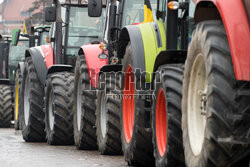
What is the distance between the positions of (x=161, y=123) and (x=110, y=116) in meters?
2.36

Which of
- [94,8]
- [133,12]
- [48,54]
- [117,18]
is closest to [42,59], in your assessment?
[48,54]

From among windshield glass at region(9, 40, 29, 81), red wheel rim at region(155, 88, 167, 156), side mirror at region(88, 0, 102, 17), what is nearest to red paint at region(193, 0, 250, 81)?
red wheel rim at region(155, 88, 167, 156)

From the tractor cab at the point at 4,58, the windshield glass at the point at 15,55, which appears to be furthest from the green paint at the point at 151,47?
the windshield glass at the point at 15,55

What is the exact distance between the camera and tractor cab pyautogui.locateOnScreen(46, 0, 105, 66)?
12352 mm

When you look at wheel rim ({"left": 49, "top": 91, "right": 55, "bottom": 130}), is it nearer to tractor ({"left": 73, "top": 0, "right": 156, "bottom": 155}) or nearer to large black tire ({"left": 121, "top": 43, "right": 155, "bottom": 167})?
tractor ({"left": 73, "top": 0, "right": 156, "bottom": 155})

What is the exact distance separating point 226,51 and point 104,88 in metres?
5.03

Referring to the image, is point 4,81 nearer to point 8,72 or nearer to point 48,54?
point 8,72

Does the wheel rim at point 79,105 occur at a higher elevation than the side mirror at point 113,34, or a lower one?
lower

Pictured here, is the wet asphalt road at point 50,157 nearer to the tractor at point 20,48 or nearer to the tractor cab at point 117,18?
the tractor cab at point 117,18

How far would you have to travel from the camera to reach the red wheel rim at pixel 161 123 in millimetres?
6949

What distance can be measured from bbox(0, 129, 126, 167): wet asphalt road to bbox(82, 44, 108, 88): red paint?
1.15m

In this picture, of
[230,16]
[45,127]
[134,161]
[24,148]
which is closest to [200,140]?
[230,16]

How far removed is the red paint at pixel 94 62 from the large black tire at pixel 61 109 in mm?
1105

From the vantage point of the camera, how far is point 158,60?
7.12 meters
